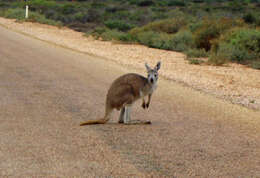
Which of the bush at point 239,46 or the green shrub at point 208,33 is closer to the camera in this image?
the bush at point 239,46

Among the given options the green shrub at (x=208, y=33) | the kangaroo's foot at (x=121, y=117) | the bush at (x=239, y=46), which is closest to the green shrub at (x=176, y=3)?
the green shrub at (x=208, y=33)

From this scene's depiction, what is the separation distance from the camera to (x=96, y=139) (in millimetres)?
7113

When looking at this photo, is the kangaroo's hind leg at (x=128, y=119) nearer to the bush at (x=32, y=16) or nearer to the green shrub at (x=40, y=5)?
the bush at (x=32, y=16)

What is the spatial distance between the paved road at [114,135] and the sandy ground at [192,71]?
93cm

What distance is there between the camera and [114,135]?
7.36 metres

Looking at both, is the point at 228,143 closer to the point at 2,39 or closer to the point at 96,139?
the point at 96,139

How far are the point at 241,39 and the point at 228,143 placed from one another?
13946mm

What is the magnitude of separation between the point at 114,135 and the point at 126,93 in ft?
2.40

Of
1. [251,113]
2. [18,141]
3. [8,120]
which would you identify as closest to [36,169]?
[18,141]

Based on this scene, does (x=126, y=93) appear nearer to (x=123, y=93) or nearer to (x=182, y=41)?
(x=123, y=93)

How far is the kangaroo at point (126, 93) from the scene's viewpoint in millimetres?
7497

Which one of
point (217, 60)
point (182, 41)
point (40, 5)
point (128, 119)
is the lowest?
point (128, 119)

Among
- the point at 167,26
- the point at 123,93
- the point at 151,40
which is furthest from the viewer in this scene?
the point at 167,26

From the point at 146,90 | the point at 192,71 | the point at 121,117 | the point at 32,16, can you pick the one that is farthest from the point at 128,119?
the point at 32,16
